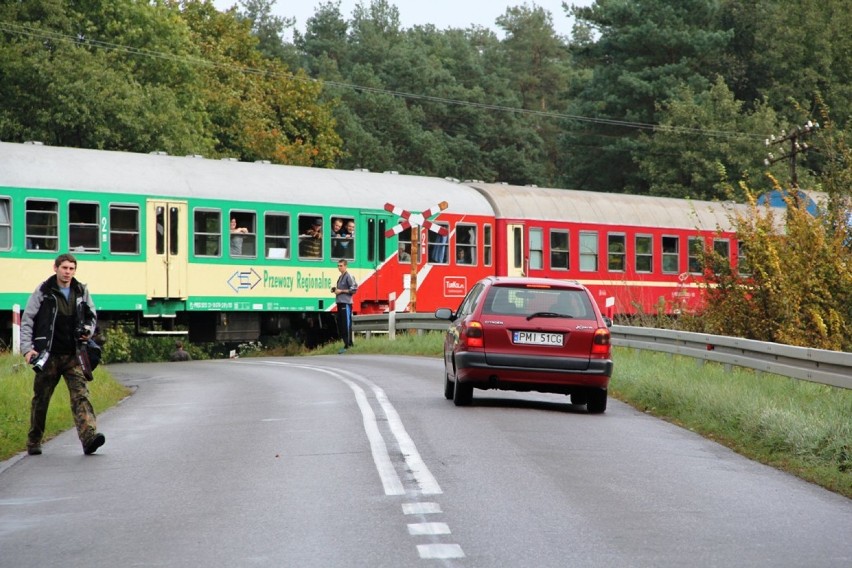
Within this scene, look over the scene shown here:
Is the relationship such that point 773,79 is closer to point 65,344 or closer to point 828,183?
point 828,183

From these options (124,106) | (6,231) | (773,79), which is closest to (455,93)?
(773,79)

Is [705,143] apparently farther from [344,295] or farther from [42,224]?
[42,224]

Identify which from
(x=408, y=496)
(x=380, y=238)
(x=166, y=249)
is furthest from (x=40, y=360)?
(x=380, y=238)

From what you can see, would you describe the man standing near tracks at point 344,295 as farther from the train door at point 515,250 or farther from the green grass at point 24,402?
the green grass at point 24,402

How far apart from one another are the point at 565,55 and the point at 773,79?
43.3m

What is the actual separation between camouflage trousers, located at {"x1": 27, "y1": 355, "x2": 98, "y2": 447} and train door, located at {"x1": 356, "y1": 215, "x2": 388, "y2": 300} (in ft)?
67.4

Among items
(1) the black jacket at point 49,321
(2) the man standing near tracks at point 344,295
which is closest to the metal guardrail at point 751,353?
(2) the man standing near tracks at point 344,295

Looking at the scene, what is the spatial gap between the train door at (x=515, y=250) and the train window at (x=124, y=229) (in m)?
10.5

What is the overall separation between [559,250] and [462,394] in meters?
21.7

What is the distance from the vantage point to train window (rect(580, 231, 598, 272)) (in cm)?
3841

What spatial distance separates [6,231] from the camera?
27891 millimetres

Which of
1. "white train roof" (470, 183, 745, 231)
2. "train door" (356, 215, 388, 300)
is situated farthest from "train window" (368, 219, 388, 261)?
"white train roof" (470, 183, 745, 231)

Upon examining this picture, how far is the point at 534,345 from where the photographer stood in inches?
633

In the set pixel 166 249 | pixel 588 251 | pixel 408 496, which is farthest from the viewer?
pixel 588 251
